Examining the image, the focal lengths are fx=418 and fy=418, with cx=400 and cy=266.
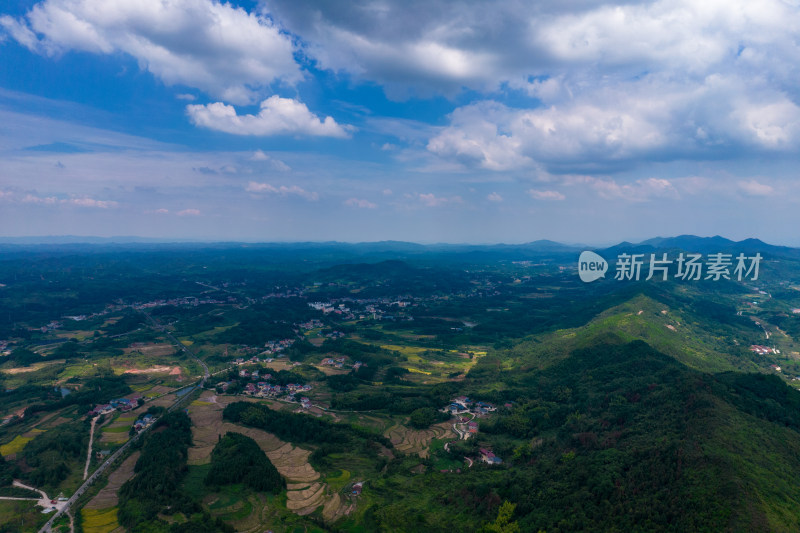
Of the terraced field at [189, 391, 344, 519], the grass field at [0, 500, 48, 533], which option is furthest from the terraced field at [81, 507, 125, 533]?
the terraced field at [189, 391, 344, 519]

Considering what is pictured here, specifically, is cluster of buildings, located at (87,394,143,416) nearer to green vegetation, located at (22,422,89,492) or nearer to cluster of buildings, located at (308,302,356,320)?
green vegetation, located at (22,422,89,492)

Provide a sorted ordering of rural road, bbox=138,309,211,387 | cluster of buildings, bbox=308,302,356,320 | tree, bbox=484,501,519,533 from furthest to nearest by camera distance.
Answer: cluster of buildings, bbox=308,302,356,320 < rural road, bbox=138,309,211,387 < tree, bbox=484,501,519,533

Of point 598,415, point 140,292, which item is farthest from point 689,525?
point 140,292

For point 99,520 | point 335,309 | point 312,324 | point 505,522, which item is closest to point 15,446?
point 99,520

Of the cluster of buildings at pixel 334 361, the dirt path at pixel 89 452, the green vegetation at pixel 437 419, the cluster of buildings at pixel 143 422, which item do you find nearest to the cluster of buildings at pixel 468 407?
the green vegetation at pixel 437 419

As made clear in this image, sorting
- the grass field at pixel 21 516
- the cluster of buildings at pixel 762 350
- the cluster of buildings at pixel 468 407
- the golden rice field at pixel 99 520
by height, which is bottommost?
the golden rice field at pixel 99 520

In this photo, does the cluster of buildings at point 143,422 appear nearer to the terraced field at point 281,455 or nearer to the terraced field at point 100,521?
the terraced field at point 281,455

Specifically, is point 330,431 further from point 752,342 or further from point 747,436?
point 752,342
